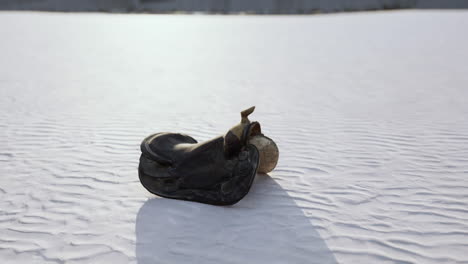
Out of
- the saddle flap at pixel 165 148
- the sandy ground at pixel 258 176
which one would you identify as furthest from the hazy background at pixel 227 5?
the saddle flap at pixel 165 148

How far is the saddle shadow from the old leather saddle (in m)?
0.11

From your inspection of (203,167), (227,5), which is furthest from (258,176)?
(227,5)

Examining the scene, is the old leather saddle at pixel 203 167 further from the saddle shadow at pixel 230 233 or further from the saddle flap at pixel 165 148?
the saddle shadow at pixel 230 233

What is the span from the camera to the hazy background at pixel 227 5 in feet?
106

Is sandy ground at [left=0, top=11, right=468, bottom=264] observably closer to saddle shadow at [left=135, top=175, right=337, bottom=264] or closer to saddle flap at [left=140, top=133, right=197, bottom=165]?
saddle shadow at [left=135, top=175, right=337, bottom=264]

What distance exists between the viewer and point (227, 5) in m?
34.9

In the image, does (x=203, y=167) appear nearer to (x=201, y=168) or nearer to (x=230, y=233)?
(x=201, y=168)

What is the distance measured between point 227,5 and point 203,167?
32062 millimetres

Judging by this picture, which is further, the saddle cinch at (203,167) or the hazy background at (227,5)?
the hazy background at (227,5)

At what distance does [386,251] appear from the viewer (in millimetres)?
3580

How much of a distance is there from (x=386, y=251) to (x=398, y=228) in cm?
41

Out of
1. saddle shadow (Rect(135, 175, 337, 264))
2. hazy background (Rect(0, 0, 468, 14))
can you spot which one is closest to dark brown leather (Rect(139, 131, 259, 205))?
saddle shadow (Rect(135, 175, 337, 264))

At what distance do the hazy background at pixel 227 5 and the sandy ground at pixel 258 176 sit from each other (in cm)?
1979

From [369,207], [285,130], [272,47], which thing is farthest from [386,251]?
[272,47]
